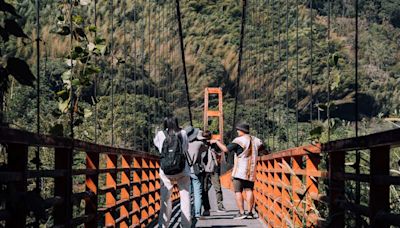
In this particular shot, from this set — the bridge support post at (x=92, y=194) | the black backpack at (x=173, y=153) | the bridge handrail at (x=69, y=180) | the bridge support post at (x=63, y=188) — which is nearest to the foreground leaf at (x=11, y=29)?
the bridge handrail at (x=69, y=180)

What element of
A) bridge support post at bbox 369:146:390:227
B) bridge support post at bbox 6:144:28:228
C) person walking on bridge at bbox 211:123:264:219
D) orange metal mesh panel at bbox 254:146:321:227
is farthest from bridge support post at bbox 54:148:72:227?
person walking on bridge at bbox 211:123:264:219

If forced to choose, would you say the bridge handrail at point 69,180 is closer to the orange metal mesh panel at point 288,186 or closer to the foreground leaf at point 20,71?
the foreground leaf at point 20,71

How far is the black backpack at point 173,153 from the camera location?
21.0ft

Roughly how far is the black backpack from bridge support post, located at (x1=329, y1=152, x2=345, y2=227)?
2608mm

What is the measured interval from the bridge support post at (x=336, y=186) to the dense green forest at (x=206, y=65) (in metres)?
0.50

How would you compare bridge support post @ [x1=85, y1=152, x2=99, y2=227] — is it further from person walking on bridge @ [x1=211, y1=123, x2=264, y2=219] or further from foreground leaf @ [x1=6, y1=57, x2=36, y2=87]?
person walking on bridge @ [x1=211, y1=123, x2=264, y2=219]

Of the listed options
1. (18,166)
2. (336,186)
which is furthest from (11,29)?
(336,186)

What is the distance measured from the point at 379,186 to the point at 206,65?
69.4 m

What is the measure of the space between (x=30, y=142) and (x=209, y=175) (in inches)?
343

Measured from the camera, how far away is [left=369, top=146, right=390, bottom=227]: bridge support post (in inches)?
109

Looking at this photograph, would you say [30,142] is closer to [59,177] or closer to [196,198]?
[59,177]

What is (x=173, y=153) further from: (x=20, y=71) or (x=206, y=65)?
(x=206, y=65)

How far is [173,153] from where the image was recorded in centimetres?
643

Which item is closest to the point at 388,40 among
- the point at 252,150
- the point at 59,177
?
the point at 252,150
